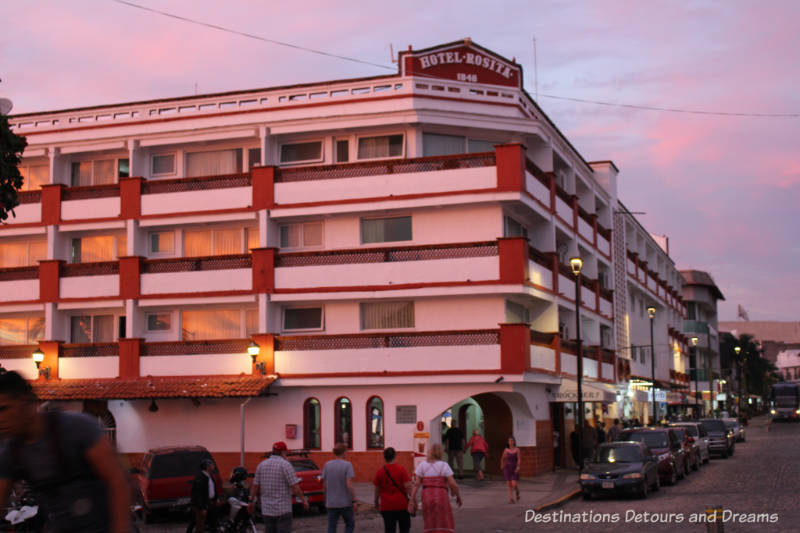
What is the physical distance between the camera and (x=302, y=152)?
126 feet

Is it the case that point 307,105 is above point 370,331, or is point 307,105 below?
above

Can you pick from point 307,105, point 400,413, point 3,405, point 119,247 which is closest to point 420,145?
point 307,105

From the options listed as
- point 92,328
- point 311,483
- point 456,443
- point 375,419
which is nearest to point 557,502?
point 311,483

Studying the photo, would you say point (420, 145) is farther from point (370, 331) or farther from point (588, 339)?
point (588, 339)

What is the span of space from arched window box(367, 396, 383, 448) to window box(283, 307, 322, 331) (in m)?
3.76

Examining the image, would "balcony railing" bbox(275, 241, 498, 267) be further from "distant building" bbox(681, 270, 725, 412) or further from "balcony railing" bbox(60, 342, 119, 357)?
"distant building" bbox(681, 270, 725, 412)

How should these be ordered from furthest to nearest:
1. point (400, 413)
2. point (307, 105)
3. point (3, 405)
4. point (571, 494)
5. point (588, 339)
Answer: point (588, 339), point (307, 105), point (400, 413), point (571, 494), point (3, 405)

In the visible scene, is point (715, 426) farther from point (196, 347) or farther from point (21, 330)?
point (21, 330)

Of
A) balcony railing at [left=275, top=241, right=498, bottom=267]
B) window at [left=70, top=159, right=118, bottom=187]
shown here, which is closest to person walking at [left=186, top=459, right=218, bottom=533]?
balcony railing at [left=275, top=241, right=498, bottom=267]

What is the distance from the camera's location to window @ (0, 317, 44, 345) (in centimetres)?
4053

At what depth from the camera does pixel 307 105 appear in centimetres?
3719

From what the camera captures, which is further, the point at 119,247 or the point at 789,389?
the point at 789,389

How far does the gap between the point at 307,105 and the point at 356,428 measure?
11.9 meters

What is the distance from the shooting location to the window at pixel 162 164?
132 ft
